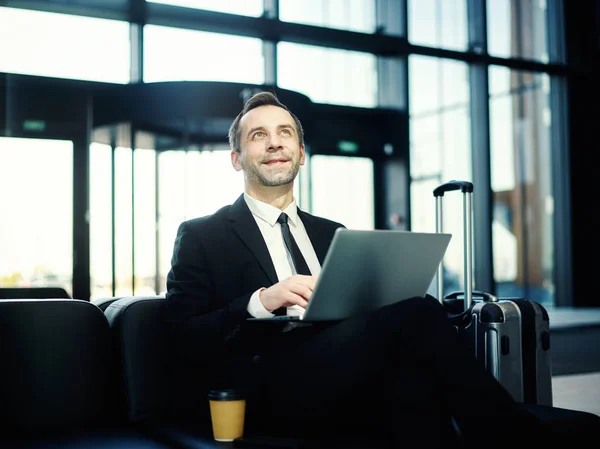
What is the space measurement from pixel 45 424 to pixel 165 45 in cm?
569

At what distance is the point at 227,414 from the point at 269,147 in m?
0.86

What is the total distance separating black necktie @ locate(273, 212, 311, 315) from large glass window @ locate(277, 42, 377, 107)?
550cm

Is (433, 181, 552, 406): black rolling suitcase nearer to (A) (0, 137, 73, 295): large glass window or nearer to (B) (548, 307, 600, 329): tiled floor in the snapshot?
(A) (0, 137, 73, 295): large glass window

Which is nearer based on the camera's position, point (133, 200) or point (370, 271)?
point (370, 271)

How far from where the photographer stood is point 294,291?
1766 millimetres

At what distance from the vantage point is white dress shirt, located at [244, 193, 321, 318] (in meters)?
2.15

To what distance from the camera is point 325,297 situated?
65.8 inches

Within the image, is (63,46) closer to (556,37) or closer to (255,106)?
(255,106)

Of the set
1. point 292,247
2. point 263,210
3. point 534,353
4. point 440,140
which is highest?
point 440,140

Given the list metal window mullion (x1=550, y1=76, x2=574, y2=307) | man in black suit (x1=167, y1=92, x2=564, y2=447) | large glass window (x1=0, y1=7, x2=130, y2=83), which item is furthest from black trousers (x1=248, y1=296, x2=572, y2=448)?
metal window mullion (x1=550, y1=76, x2=574, y2=307)

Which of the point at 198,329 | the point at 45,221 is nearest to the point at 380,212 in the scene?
the point at 45,221

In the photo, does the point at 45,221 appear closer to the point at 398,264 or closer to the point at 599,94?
the point at 398,264

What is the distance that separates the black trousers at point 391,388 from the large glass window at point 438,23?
7356 mm

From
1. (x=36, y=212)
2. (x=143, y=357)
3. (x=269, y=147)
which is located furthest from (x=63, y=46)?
(x=143, y=357)
